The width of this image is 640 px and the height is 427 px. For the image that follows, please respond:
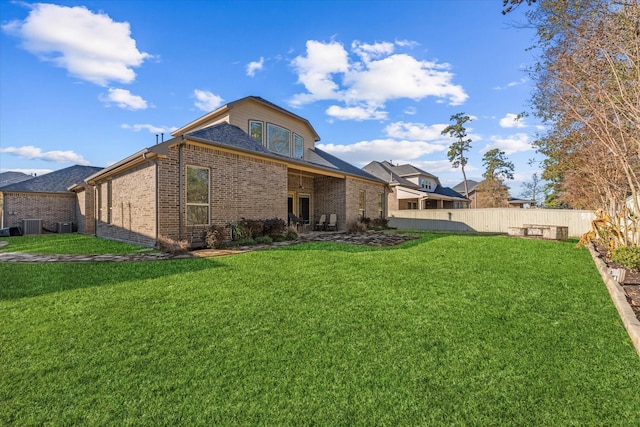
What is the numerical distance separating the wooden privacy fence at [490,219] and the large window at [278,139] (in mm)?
12513

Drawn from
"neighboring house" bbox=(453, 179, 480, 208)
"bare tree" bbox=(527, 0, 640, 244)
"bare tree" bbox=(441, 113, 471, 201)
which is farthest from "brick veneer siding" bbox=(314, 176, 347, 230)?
"neighboring house" bbox=(453, 179, 480, 208)

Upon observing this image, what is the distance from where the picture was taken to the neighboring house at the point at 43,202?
16.3m

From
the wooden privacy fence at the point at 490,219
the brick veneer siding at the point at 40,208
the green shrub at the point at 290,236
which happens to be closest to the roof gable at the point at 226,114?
the green shrub at the point at 290,236

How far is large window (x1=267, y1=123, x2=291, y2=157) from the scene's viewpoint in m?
14.7

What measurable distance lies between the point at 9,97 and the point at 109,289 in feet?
→ 35.7

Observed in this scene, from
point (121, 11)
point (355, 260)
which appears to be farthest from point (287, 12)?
point (355, 260)

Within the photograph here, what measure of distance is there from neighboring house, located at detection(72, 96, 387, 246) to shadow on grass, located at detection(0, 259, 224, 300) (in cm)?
250

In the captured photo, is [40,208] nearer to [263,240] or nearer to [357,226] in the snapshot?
[263,240]

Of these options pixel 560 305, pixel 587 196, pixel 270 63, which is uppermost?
pixel 270 63

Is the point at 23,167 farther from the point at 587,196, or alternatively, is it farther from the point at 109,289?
the point at 587,196

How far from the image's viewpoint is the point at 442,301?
4.39 m

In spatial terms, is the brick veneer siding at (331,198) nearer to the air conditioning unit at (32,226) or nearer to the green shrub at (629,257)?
the green shrub at (629,257)

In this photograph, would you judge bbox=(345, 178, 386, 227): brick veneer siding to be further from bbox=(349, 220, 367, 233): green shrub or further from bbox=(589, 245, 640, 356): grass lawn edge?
bbox=(589, 245, 640, 356): grass lawn edge

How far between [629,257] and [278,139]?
13.5 meters
